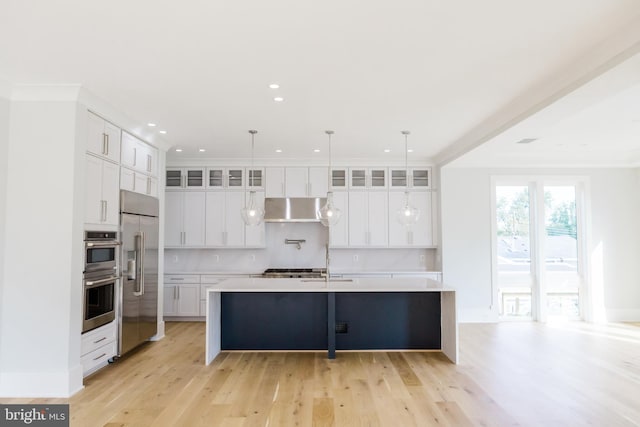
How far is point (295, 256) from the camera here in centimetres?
708

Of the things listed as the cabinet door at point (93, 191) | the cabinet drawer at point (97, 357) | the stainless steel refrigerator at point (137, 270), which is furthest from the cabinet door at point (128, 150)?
the cabinet drawer at point (97, 357)

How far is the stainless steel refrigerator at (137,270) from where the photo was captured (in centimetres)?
444

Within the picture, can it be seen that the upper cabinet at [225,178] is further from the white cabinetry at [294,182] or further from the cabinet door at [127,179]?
the cabinet door at [127,179]

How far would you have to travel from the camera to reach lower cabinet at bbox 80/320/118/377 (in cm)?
379

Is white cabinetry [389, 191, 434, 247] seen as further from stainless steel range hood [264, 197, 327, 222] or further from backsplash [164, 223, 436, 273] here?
stainless steel range hood [264, 197, 327, 222]

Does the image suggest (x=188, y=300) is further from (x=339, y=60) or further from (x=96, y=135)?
(x=339, y=60)

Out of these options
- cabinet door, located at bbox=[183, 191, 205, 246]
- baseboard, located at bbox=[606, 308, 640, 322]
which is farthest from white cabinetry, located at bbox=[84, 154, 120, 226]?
baseboard, located at bbox=[606, 308, 640, 322]

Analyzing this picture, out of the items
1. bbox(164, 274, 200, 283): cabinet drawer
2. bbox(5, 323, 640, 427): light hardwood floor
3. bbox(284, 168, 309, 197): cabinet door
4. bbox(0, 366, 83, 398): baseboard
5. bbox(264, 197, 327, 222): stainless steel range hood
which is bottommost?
bbox(5, 323, 640, 427): light hardwood floor

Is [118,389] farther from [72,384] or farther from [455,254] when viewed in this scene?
[455,254]

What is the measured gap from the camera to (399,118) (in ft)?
14.7

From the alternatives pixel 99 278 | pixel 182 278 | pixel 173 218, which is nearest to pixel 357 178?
pixel 173 218

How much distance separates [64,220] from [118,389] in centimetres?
159

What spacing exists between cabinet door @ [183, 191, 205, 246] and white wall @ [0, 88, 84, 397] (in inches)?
121

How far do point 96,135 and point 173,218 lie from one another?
2.93 meters
